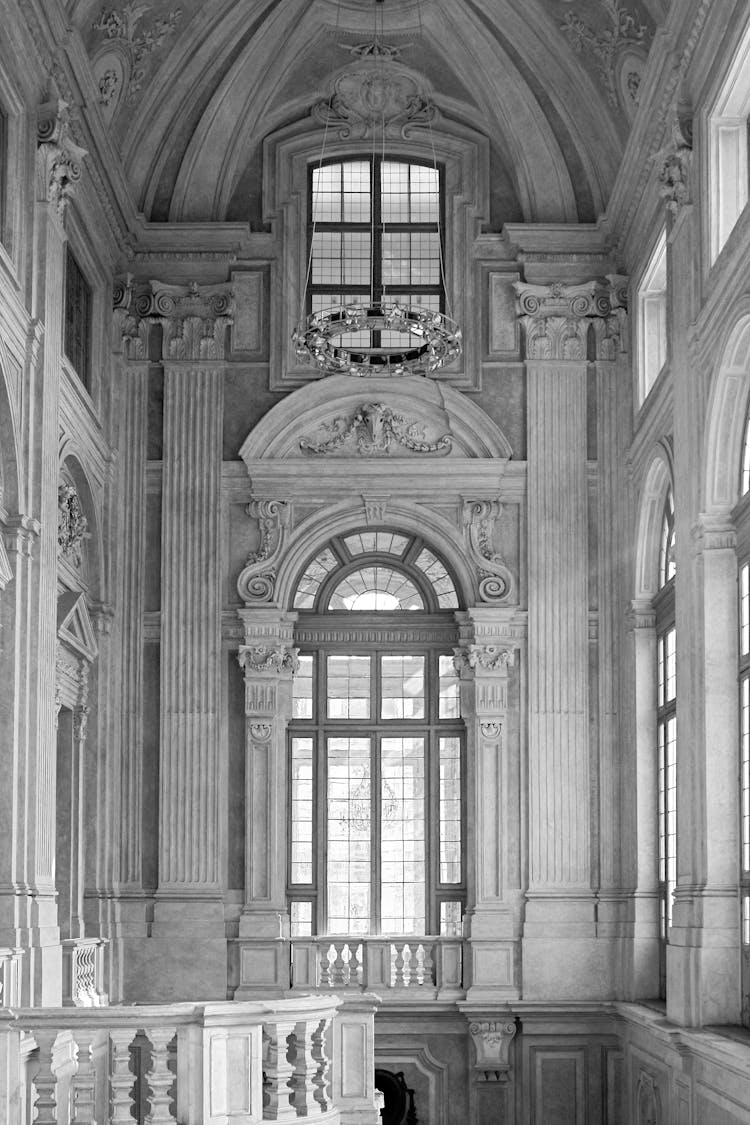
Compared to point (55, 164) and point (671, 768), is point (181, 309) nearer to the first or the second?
point (55, 164)

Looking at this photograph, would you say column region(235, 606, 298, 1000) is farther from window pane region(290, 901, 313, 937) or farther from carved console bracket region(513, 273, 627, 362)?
carved console bracket region(513, 273, 627, 362)

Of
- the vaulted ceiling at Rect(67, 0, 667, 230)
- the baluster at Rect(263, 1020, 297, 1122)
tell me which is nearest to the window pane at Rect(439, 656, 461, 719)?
the vaulted ceiling at Rect(67, 0, 667, 230)

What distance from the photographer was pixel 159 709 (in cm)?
1952

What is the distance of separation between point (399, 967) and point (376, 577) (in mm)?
4193

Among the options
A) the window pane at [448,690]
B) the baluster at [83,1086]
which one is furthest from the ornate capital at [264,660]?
the baluster at [83,1086]

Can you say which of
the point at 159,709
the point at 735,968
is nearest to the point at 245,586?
the point at 159,709

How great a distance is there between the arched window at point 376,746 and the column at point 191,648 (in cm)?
98

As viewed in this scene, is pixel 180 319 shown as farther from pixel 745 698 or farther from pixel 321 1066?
pixel 321 1066

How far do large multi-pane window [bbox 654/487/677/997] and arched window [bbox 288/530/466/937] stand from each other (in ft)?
7.86

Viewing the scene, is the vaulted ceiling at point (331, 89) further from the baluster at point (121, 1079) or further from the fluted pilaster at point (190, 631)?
the baluster at point (121, 1079)

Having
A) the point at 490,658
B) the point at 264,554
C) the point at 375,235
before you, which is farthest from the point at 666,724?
the point at 375,235

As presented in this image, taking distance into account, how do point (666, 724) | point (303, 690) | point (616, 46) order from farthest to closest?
1. point (303, 690)
2. point (616, 46)
3. point (666, 724)

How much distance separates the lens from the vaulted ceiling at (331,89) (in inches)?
762

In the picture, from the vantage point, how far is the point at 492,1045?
738 inches
